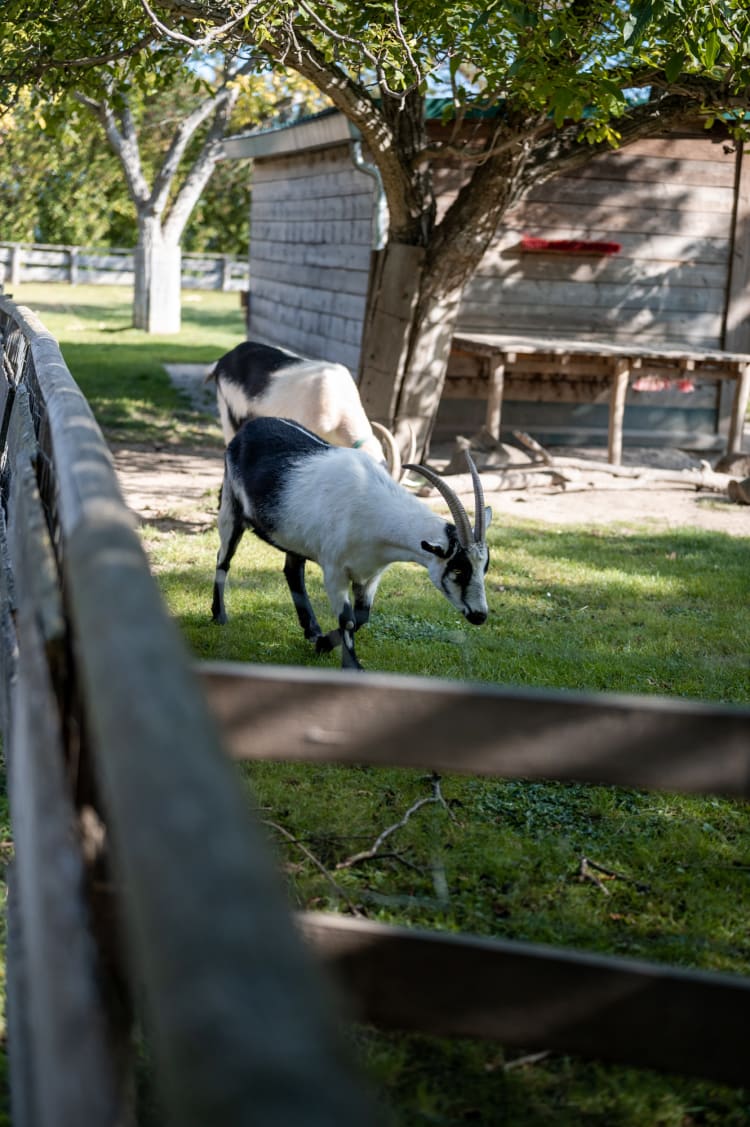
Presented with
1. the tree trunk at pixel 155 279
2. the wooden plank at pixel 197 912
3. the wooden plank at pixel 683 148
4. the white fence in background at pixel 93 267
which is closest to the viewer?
the wooden plank at pixel 197 912

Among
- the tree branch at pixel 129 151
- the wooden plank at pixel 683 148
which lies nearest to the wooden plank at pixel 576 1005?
the wooden plank at pixel 683 148

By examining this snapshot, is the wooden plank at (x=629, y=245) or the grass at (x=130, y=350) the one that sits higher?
the wooden plank at (x=629, y=245)

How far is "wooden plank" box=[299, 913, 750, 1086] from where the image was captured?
6.95 feet

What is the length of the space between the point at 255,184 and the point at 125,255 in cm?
2004

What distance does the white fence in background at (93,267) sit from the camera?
35812 millimetres

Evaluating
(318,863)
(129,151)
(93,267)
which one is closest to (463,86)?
(318,863)

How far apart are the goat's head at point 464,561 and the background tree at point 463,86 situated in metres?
2.73

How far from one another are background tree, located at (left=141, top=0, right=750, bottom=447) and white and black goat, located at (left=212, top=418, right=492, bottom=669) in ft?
8.26

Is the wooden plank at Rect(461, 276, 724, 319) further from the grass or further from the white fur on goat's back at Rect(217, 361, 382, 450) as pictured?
the white fur on goat's back at Rect(217, 361, 382, 450)

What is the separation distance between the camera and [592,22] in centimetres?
770

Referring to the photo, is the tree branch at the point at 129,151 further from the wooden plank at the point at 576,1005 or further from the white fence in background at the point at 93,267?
the wooden plank at the point at 576,1005

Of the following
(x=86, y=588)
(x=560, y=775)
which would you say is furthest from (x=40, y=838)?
(x=560, y=775)

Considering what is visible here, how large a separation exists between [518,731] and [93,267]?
38.6 metres

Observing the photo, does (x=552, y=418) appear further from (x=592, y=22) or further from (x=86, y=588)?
(x=86, y=588)
